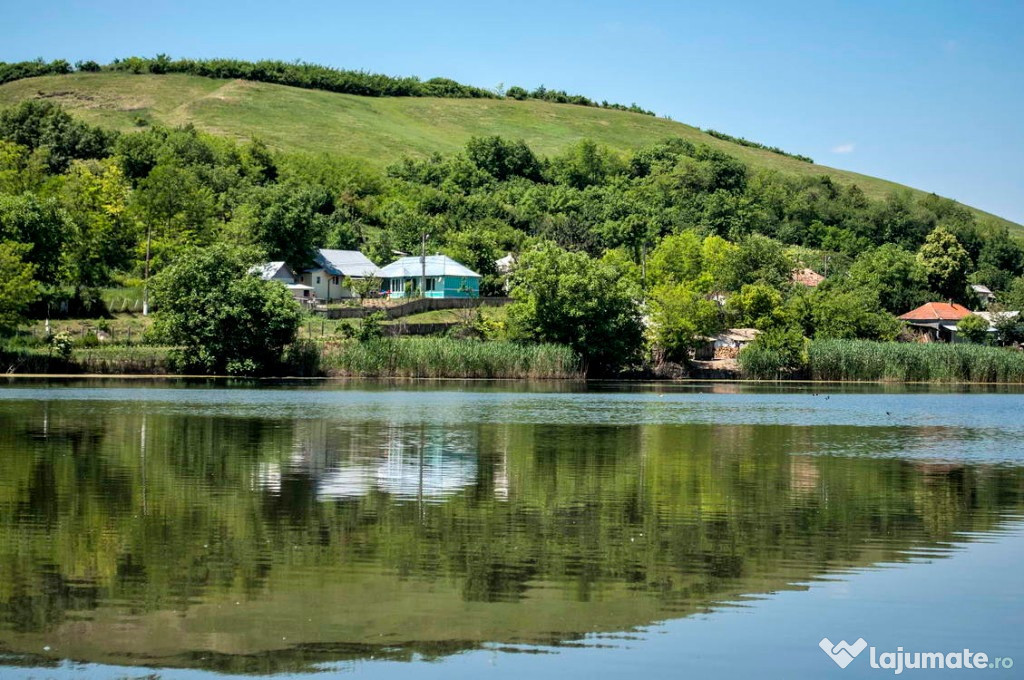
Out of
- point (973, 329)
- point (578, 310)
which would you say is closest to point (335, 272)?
point (578, 310)

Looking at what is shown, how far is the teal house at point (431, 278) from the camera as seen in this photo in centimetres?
12469

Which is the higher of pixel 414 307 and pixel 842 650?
pixel 414 307

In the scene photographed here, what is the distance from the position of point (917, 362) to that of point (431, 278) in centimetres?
5323

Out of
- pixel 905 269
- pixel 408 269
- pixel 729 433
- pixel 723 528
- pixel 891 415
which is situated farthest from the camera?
pixel 905 269

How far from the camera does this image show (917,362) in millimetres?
94688

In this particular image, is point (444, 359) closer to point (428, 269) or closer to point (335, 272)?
point (428, 269)

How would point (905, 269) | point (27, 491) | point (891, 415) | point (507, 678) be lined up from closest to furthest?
point (507, 678), point (27, 491), point (891, 415), point (905, 269)

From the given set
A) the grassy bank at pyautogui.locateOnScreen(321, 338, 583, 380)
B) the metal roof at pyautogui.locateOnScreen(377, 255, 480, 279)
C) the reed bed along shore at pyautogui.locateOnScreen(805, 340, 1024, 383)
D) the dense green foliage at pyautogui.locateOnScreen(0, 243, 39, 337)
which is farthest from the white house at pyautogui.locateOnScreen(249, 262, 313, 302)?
the reed bed along shore at pyautogui.locateOnScreen(805, 340, 1024, 383)

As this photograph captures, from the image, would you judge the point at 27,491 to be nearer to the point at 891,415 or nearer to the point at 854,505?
the point at 854,505

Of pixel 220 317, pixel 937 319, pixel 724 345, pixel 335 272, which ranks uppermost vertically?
pixel 335 272

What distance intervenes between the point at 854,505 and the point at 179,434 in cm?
2392

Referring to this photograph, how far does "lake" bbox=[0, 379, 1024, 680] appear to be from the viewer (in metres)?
13.3

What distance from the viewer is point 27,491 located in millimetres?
25078

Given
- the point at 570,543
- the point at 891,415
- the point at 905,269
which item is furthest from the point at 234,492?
the point at 905,269
